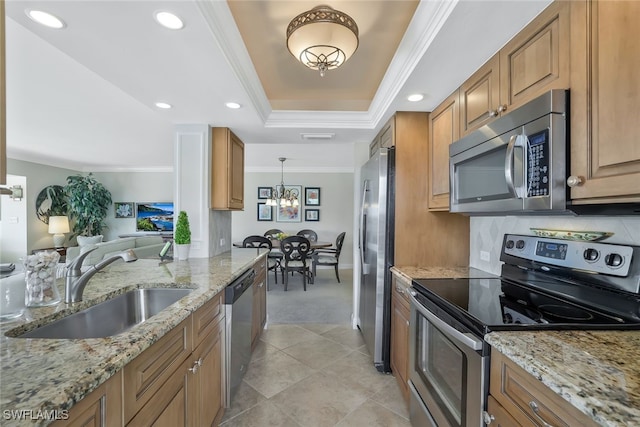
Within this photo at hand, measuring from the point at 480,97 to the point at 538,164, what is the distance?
2.23 ft

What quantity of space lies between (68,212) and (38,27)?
268 inches

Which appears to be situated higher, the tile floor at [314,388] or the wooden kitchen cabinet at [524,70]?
the wooden kitchen cabinet at [524,70]

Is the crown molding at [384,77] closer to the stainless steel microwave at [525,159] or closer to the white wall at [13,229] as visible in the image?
the stainless steel microwave at [525,159]

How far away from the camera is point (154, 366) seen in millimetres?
997

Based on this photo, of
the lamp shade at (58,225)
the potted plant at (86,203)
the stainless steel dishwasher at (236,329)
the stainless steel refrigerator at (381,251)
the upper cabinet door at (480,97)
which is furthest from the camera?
the potted plant at (86,203)

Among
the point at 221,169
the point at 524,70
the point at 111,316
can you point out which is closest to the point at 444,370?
the point at 524,70

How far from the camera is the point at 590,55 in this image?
95cm

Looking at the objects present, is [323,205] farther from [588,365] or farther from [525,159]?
[588,365]

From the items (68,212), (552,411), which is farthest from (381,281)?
(68,212)

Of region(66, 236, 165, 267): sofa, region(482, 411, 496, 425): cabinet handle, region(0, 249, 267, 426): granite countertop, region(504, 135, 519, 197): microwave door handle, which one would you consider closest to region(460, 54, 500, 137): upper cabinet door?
region(504, 135, 519, 197): microwave door handle

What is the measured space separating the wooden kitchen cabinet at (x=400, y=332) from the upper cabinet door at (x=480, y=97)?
3.56 feet

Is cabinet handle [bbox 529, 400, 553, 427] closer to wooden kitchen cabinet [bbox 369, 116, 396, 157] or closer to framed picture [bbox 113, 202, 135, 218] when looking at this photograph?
wooden kitchen cabinet [bbox 369, 116, 396, 157]

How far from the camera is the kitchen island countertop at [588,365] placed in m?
0.60

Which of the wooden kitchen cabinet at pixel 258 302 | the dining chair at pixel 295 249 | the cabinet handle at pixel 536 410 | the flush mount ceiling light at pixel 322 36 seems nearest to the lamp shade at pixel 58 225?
the dining chair at pixel 295 249
